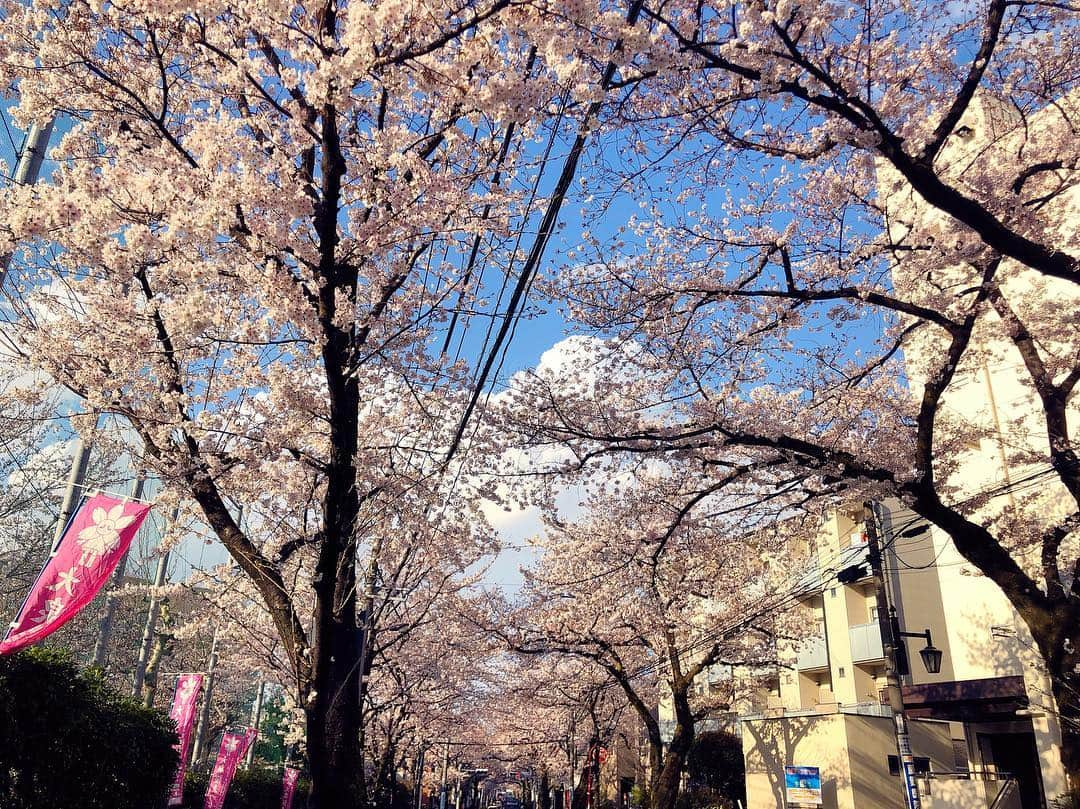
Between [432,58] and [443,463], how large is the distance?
4829mm

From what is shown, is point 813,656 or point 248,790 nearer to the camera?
point 248,790

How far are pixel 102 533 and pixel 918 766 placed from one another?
736 inches

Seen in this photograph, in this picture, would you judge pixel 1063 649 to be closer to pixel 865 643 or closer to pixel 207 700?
pixel 865 643

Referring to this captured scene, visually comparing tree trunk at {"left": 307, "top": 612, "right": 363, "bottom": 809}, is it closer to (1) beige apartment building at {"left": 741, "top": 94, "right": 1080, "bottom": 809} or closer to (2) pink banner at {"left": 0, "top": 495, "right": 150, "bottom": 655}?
(2) pink banner at {"left": 0, "top": 495, "right": 150, "bottom": 655}

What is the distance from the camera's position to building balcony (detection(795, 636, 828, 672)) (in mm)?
24875

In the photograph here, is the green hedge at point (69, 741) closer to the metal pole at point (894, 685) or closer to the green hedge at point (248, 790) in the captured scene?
the green hedge at point (248, 790)

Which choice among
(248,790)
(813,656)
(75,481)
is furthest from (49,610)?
(813,656)

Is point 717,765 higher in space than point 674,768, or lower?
lower

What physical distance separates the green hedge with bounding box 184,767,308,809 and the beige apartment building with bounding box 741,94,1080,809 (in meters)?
14.4

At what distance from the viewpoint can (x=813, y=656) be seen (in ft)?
82.7

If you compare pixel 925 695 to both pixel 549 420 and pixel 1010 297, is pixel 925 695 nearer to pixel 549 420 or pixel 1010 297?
pixel 1010 297

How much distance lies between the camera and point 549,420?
10.2 metres

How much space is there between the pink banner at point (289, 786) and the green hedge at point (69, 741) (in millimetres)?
10913

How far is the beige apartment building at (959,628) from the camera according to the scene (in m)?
10.7
